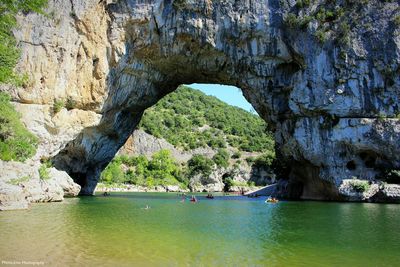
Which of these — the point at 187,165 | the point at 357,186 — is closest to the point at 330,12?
the point at 357,186

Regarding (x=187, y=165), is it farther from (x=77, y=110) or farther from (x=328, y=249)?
(x=328, y=249)

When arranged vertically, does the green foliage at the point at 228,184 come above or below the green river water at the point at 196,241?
above

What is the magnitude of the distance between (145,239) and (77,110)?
23.4 metres

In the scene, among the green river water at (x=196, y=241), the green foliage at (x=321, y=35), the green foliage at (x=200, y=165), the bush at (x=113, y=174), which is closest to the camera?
the green river water at (x=196, y=241)

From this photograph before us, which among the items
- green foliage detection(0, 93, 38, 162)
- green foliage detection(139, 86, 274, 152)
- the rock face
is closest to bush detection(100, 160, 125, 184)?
green foliage detection(139, 86, 274, 152)

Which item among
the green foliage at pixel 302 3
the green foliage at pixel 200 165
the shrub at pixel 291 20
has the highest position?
the green foliage at pixel 302 3

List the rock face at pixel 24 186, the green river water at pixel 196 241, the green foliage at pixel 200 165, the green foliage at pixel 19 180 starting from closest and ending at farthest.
Result: the green river water at pixel 196 241 → the rock face at pixel 24 186 → the green foliage at pixel 19 180 → the green foliage at pixel 200 165

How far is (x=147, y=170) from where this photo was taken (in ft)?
263

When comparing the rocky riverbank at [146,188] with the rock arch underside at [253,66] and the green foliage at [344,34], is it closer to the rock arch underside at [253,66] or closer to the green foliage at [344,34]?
the rock arch underside at [253,66]

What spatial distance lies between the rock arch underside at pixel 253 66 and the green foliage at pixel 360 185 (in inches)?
18.1

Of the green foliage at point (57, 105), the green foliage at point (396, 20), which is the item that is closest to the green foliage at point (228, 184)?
the green foliage at point (57, 105)

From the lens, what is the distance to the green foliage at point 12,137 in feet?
87.0

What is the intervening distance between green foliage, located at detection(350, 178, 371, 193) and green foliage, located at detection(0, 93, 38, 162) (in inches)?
955

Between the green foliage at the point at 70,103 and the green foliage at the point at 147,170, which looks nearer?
the green foliage at the point at 70,103
